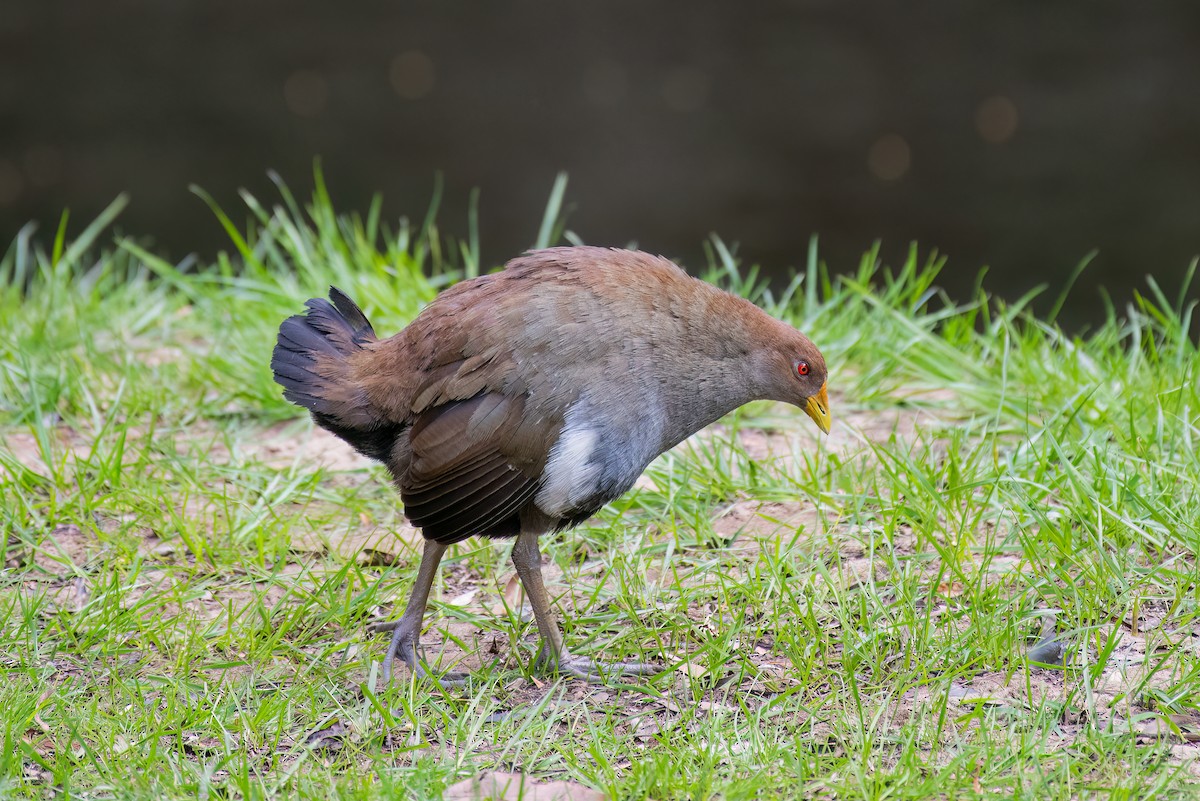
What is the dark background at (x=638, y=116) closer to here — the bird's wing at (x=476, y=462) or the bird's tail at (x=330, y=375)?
the bird's tail at (x=330, y=375)

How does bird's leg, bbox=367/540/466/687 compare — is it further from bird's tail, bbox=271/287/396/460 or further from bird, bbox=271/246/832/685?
bird's tail, bbox=271/287/396/460

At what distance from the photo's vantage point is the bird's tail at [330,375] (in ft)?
10.7

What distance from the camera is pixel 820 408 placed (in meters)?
3.55

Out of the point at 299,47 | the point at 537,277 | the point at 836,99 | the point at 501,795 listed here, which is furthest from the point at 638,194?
the point at 501,795

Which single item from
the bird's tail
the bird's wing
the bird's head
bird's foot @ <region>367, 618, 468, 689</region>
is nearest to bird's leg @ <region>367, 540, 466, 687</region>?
bird's foot @ <region>367, 618, 468, 689</region>

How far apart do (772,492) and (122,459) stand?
7.05ft

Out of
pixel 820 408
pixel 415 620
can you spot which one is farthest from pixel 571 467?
pixel 820 408

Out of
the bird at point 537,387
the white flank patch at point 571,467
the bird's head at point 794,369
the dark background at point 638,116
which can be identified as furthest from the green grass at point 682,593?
the dark background at point 638,116

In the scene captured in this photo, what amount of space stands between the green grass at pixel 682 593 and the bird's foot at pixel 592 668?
5 cm

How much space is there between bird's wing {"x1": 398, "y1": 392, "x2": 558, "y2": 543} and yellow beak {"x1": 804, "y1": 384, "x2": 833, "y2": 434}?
0.87 meters

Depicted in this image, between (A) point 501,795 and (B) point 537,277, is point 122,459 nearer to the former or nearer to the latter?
(B) point 537,277

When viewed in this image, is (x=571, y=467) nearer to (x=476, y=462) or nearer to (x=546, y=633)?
(x=476, y=462)

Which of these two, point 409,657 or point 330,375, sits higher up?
point 330,375

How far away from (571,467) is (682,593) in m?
0.65
